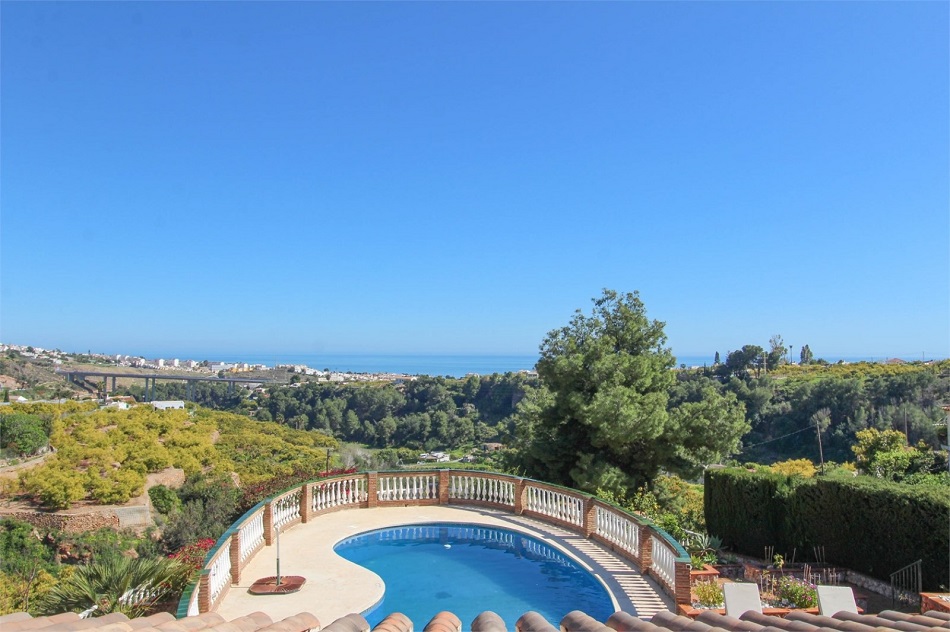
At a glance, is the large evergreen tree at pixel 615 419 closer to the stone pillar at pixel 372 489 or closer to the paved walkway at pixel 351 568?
the paved walkway at pixel 351 568

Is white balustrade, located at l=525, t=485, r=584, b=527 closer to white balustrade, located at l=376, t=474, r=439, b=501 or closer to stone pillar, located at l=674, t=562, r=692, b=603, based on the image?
white balustrade, located at l=376, t=474, r=439, b=501

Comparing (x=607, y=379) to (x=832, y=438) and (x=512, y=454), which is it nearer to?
(x=512, y=454)

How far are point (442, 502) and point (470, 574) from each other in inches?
129

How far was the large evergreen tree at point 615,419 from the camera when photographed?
44.5 ft

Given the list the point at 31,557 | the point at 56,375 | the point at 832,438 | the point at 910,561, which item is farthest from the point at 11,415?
the point at 832,438

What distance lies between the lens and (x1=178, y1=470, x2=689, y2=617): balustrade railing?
6988mm

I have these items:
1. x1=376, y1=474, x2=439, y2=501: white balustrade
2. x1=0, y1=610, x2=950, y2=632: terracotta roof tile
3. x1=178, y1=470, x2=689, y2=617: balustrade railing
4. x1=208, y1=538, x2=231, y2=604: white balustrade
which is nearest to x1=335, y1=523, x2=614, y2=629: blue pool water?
x1=178, y1=470, x2=689, y2=617: balustrade railing

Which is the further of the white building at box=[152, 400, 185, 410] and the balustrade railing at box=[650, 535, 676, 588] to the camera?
the white building at box=[152, 400, 185, 410]

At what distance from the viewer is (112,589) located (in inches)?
247

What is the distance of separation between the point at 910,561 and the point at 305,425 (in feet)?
223

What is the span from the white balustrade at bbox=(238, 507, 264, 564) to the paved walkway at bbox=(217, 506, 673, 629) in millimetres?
178

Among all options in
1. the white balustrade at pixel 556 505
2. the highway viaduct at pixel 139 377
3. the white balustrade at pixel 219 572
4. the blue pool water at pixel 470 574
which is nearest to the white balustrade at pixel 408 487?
the blue pool water at pixel 470 574

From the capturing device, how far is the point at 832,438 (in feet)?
151

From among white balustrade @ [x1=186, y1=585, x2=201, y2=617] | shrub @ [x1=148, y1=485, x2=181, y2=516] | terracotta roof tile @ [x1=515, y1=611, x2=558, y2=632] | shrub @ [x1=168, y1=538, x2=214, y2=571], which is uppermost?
terracotta roof tile @ [x1=515, y1=611, x2=558, y2=632]
